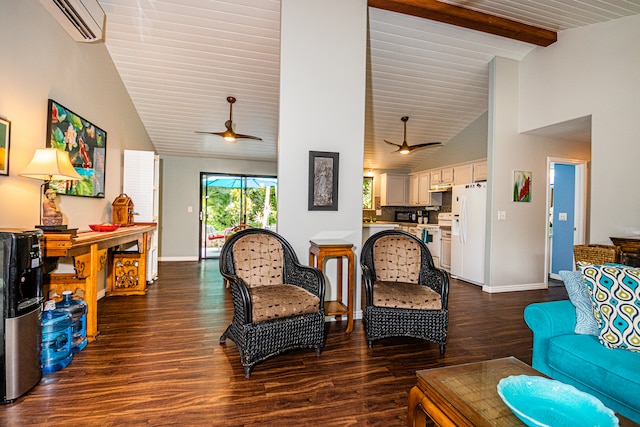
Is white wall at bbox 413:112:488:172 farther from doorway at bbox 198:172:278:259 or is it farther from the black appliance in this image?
the black appliance

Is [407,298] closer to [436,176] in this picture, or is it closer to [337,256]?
[337,256]

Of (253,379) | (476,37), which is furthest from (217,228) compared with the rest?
(476,37)

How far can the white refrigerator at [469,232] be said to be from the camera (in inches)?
190

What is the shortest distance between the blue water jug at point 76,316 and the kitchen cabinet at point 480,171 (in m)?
5.90

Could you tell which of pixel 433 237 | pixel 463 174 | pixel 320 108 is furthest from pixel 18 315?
pixel 463 174

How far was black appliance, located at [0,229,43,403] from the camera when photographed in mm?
1780

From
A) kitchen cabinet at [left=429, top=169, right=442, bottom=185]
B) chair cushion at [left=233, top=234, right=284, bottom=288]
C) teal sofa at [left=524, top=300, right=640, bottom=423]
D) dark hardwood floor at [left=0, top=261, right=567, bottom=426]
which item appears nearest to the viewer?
teal sofa at [left=524, top=300, right=640, bottom=423]

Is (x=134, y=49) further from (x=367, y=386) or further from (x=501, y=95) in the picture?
(x=501, y=95)

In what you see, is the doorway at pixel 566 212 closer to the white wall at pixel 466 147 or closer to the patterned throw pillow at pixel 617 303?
the white wall at pixel 466 147

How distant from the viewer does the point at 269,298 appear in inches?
90.2

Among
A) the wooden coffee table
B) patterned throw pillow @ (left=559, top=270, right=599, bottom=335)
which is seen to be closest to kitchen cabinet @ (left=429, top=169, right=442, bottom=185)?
patterned throw pillow @ (left=559, top=270, right=599, bottom=335)

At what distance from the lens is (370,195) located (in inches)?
315

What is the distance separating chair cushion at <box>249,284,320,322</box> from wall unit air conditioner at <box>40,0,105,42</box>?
2844mm

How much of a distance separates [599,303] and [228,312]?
3.11 metres
